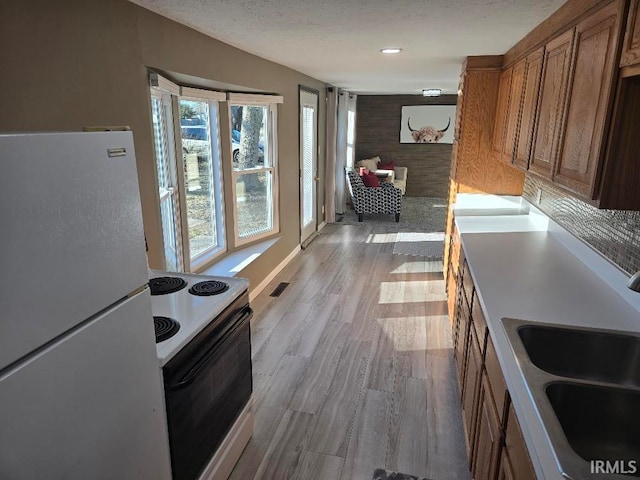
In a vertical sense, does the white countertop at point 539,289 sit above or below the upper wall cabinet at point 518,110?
below

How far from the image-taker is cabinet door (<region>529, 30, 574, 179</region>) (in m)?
1.91

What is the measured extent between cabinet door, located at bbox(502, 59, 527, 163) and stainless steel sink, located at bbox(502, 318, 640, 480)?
1576 millimetres

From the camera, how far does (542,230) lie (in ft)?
10.2

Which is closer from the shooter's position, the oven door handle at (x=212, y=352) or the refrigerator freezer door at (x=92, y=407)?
the refrigerator freezer door at (x=92, y=407)

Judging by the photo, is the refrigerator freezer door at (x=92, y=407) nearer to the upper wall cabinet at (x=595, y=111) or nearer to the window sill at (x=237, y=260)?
the upper wall cabinet at (x=595, y=111)

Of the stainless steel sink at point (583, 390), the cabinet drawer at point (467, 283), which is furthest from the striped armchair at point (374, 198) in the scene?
the stainless steel sink at point (583, 390)

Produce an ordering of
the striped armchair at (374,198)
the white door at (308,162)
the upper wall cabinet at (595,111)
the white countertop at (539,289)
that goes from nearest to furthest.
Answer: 1. the white countertop at (539,289)
2. the upper wall cabinet at (595,111)
3. the white door at (308,162)
4. the striped armchair at (374,198)

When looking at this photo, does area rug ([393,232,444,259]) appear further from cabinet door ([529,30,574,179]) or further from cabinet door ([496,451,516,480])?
cabinet door ([496,451,516,480])

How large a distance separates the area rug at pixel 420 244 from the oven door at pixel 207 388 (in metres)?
3.77

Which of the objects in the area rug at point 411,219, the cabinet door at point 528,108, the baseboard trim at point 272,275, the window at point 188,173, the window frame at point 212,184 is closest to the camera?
the cabinet door at point 528,108

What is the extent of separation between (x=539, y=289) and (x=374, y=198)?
5.32 metres

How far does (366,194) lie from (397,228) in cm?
84

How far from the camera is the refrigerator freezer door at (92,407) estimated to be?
0.88 meters

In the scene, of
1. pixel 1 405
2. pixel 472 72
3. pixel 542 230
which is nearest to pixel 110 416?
A: pixel 1 405
